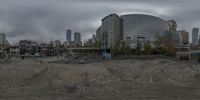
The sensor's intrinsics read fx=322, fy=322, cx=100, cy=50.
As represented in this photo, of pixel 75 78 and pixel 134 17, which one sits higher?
pixel 134 17

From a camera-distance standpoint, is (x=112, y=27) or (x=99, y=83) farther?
(x=112, y=27)

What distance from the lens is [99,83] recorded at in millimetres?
23766

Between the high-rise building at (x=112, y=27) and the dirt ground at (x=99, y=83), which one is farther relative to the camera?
the high-rise building at (x=112, y=27)

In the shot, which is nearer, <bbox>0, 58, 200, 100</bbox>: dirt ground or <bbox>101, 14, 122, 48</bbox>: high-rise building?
<bbox>0, 58, 200, 100</bbox>: dirt ground

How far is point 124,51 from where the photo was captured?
87.9 meters

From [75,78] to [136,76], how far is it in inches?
212

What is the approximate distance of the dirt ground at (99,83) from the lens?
20.1 metres

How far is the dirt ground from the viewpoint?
20125mm

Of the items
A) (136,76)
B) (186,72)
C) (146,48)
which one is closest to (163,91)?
(136,76)

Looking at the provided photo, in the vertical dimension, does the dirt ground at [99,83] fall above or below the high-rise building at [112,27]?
below

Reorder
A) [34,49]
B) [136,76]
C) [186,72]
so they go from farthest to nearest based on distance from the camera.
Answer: [34,49] < [186,72] < [136,76]

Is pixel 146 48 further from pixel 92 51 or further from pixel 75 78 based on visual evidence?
pixel 75 78

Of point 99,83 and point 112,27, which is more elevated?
point 112,27

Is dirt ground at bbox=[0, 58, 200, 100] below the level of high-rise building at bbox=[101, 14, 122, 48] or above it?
below
